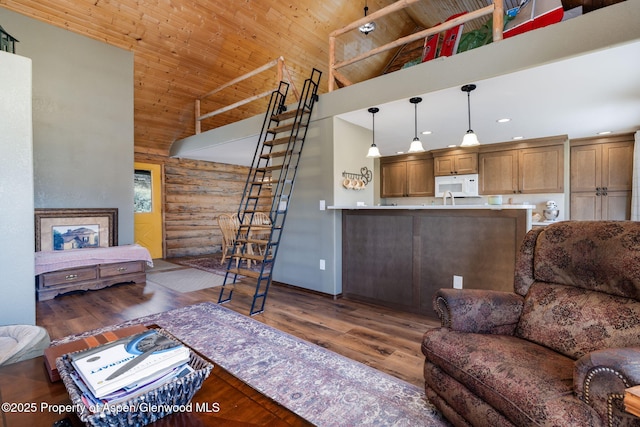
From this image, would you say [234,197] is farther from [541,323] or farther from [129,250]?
[541,323]

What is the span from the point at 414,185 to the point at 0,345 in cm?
602

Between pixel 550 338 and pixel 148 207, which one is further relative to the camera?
pixel 148 207

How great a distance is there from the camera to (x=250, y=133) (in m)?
4.81

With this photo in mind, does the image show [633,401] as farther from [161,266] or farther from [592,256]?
[161,266]

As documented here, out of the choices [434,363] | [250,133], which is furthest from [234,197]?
[434,363]

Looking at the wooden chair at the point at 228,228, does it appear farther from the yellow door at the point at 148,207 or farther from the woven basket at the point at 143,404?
the woven basket at the point at 143,404

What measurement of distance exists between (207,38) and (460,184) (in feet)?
16.5

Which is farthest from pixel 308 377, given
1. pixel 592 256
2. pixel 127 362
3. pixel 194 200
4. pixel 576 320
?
pixel 194 200

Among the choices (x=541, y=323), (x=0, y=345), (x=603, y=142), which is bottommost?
(x=0, y=345)

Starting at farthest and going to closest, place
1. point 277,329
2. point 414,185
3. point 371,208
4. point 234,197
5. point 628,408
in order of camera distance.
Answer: point 234,197 < point 414,185 < point 371,208 < point 277,329 < point 628,408

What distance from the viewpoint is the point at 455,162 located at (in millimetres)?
5660

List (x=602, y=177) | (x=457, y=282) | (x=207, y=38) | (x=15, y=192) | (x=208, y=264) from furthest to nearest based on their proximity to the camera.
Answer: (x=208, y=264)
(x=207, y=38)
(x=602, y=177)
(x=457, y=282)
(x=15, y=192)

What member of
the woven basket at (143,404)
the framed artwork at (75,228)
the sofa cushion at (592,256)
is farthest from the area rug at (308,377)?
the framed artwork at (75,228)

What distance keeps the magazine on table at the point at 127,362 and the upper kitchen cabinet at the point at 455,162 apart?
564 cm
